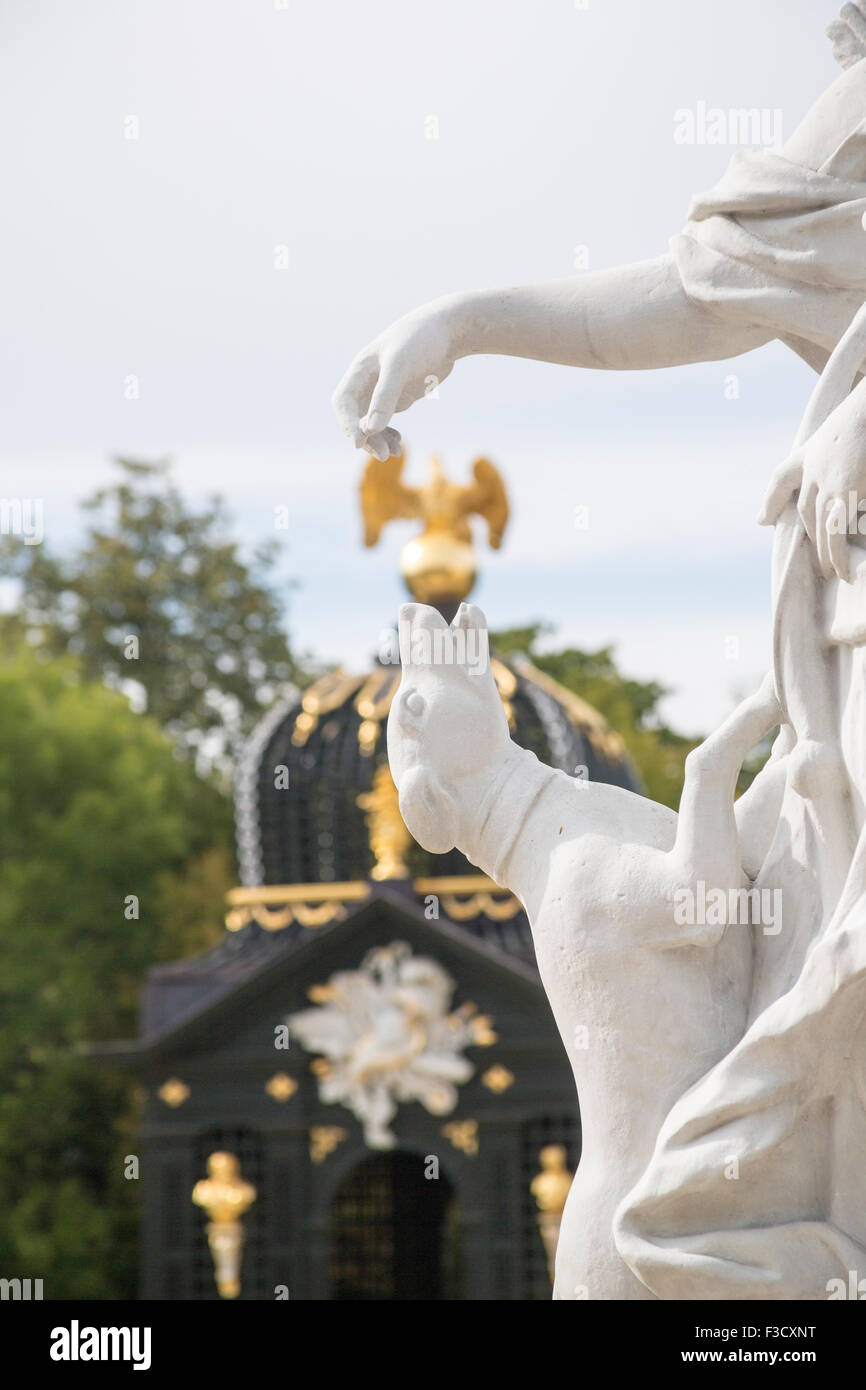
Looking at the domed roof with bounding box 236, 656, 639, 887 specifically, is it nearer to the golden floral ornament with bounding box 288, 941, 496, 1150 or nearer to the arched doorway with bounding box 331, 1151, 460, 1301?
the golden floral ornament with bounding box 288, 941, 496, 1150

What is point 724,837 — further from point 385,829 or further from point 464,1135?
point 385,829

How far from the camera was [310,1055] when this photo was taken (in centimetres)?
1379

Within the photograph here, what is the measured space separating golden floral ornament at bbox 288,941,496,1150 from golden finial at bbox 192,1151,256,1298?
81 centimetres

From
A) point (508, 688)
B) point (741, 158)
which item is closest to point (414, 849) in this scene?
point (508, 688)

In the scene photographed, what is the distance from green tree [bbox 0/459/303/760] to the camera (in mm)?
25328

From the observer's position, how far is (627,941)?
3662 millimetres

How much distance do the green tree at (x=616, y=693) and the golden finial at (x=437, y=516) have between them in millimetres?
7682

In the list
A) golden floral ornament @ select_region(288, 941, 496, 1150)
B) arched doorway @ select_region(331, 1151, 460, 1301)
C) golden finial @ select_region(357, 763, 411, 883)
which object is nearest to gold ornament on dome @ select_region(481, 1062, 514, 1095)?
golden floral ornament @ select_region(288, 941, 496, 1150)

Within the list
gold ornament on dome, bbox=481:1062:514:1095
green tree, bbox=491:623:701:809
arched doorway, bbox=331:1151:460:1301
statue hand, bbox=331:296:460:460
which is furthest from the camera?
green tree, bbox=491:623:701:809

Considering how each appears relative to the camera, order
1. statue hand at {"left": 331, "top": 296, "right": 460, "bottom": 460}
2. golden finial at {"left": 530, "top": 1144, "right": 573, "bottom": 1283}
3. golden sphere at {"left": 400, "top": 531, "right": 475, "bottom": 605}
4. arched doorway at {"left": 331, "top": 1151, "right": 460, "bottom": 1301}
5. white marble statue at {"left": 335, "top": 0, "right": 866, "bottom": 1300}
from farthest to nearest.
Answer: arched doorway at {"left": 331, "top": 1151, "right": 460, "bottom": 1301} → golden sphere at {"left": 400, "top": 531, "right": 475, "bottom": 605} → golden finial at {"left": 530, "top": 1144, "right": 573, "bottom": 1283} → statue hand at {"left": 331, "top": 296, "right": 460, "bottom": 460} → white marble statue at {"left": 335, "top": 0, "right": 866, "bottom": 1300}

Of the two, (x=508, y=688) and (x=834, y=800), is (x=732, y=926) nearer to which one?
(x=834, y=800)

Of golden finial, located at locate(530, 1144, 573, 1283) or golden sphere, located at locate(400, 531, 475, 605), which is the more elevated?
golden sphere, located at locate(400, 531, 475, 605)

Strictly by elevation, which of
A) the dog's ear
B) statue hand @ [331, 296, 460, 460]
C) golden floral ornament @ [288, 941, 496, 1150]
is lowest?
golden floral ornament @ [288, 941, 496, 1150]
